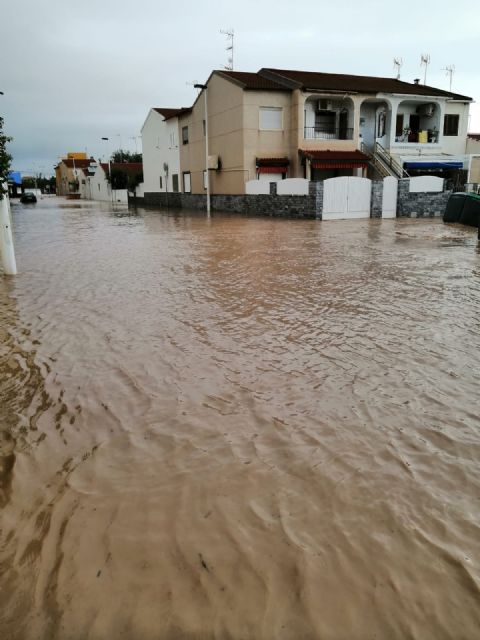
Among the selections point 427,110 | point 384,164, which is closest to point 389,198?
point 384,164

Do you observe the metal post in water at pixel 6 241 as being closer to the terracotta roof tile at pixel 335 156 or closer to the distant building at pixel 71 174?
the terracotta roof tile at pixel 335 156

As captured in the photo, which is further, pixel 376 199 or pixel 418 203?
pixel 418 203

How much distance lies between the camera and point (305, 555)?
271 centimetres

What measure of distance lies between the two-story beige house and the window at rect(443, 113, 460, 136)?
0.07 meters

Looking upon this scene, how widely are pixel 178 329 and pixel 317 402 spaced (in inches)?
109

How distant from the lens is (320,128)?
110ft

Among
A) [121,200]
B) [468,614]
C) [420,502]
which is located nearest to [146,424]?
[420,502]

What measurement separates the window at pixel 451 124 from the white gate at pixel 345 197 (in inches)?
645

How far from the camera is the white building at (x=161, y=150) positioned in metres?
43.3

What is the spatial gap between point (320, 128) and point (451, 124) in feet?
37.6

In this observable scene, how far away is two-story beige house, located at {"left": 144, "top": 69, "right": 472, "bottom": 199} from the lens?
31.6 meters

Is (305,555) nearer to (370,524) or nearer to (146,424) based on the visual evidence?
(370,524)

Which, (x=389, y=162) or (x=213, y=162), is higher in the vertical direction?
(x=213, y=162)

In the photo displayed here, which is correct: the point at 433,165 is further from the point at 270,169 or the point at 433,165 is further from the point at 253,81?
the point at 253,81
